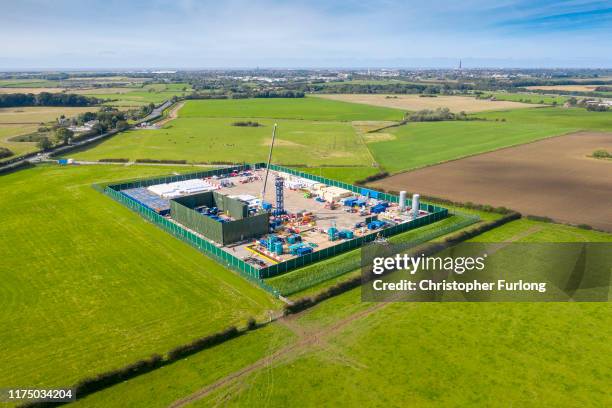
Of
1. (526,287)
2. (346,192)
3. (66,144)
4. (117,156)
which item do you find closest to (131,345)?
(526,287)

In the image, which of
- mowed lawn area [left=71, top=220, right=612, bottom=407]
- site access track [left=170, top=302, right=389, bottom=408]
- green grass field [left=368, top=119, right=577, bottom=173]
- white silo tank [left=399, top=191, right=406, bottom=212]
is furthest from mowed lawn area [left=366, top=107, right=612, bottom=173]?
site access track [left=170, top=302, right=389, bottom=408]

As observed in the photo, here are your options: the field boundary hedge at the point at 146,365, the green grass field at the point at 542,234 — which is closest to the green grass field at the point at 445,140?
the green grass field at the point at 542,234

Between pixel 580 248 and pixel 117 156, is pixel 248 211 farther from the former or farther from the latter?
pixel 117 156

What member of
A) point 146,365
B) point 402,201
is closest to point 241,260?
point 146,365

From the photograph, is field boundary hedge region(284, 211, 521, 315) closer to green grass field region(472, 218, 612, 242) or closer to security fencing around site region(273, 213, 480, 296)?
green grass field region(472, 218, 612, 242)

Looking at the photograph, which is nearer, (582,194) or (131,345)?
(131,345)

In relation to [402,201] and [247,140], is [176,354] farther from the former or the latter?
[247,140]
